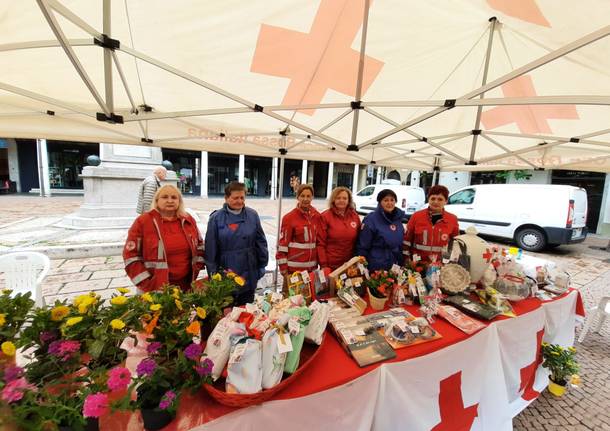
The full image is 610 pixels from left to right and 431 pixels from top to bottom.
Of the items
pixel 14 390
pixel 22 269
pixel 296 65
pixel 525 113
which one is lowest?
pixel 22 269

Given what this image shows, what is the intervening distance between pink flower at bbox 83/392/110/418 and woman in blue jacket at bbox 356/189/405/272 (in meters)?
2.24

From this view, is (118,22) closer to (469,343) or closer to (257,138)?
(257,138)

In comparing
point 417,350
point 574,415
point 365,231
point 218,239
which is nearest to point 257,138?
point 218,239

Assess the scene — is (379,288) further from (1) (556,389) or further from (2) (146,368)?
(1) (556,389)

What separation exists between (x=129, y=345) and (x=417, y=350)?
1523 millimetres

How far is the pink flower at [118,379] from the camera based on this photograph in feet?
2.61

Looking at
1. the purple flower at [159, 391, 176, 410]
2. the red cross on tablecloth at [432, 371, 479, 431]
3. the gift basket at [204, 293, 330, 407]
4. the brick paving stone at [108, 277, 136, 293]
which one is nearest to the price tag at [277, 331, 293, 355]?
the gift basket at [204, 293, 330, 407]

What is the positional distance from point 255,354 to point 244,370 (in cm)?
8

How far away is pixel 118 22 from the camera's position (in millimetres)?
1754

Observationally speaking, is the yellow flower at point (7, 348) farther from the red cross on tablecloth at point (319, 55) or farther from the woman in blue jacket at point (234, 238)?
the red cross on tablecloth at point (319, 55)

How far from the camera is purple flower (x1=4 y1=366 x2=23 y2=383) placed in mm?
759

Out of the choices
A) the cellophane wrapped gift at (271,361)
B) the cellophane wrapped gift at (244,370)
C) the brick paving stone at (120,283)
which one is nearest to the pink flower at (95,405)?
the cellophane wrapped gift at (244,370)

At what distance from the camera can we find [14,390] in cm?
72

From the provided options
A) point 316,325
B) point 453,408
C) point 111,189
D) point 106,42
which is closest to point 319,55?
point 106,42
